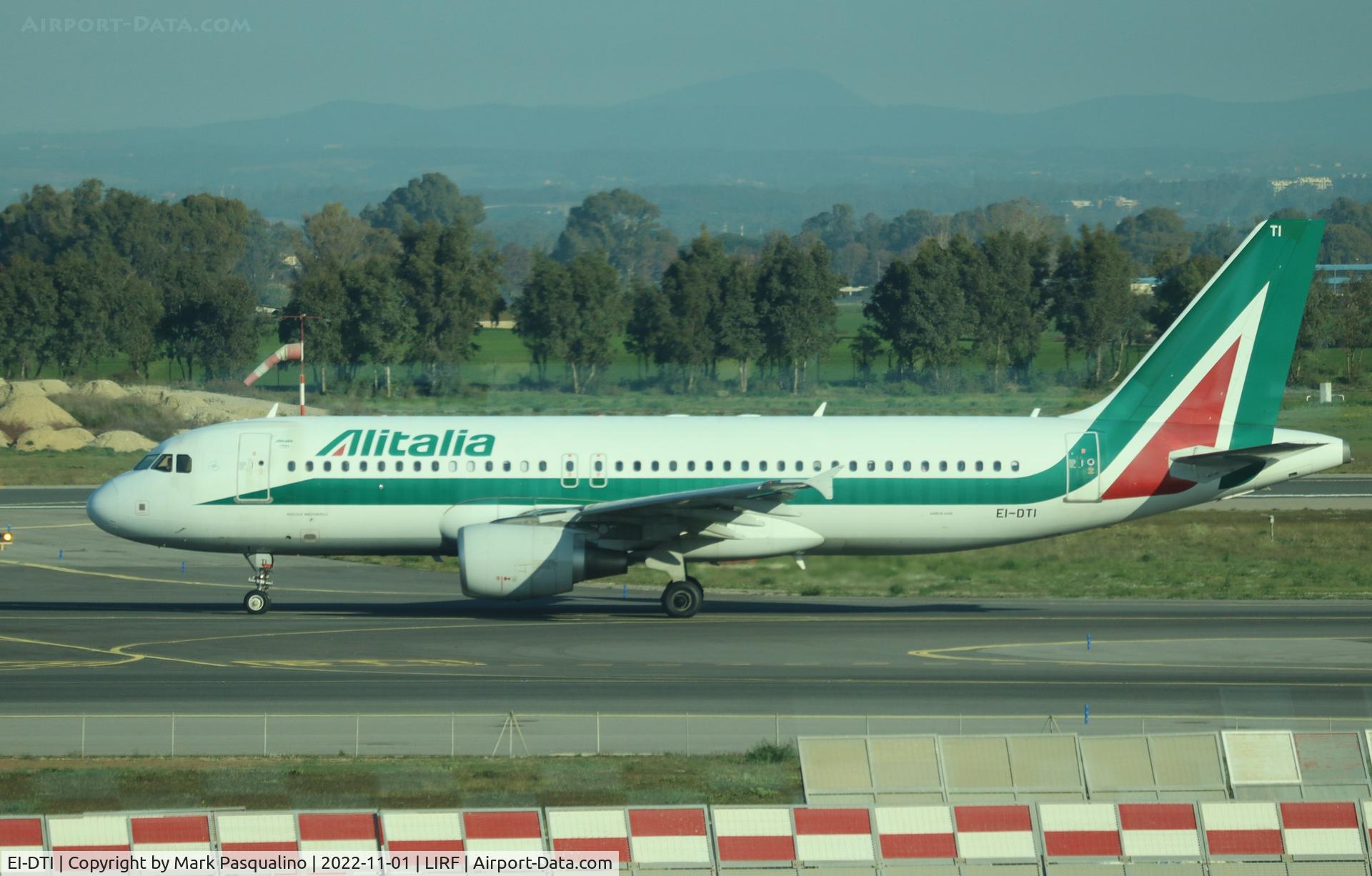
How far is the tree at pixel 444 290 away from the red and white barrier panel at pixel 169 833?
87.5m

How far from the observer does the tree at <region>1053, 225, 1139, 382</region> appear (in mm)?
106438

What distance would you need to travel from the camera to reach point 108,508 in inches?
1449

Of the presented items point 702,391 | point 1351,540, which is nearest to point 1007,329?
point 702,391

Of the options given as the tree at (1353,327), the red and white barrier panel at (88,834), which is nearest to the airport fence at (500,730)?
the red and white barrier panel at (88,834)

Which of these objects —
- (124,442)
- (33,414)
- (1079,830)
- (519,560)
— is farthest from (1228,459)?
(33,414)

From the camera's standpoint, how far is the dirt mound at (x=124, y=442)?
273ft

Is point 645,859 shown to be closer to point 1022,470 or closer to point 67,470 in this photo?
point 1022,470

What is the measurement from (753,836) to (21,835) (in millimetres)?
6769

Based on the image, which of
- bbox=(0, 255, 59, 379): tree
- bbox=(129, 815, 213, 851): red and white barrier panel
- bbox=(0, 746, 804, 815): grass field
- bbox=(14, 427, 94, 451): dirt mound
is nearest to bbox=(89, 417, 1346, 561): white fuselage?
bbox=(0, 746, 804, 815): grass field

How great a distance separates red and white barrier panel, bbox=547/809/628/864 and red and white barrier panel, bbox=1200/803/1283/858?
225 inches

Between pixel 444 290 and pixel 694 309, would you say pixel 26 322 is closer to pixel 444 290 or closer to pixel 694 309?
pixel 444 290

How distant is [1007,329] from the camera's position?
4225 inches

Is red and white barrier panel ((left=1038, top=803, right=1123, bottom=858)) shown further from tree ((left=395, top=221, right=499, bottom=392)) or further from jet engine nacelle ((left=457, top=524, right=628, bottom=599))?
tree ((left=395, top=221, right=499, bottom=392))

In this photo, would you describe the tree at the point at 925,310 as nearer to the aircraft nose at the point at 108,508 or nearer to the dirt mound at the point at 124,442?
the dirt mound at the point at 124,442
